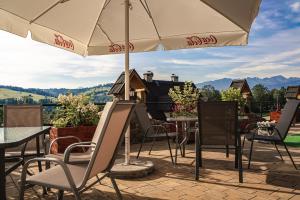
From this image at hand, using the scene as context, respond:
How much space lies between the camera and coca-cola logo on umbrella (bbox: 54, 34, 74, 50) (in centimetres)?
513

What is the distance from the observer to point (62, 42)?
5246mm

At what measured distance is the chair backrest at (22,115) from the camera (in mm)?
4277

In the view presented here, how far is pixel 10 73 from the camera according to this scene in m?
36.6

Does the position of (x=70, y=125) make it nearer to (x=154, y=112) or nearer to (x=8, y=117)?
(x=8, y=117)

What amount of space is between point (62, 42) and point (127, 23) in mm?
1341

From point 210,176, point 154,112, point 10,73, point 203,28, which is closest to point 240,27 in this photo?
point 203,28

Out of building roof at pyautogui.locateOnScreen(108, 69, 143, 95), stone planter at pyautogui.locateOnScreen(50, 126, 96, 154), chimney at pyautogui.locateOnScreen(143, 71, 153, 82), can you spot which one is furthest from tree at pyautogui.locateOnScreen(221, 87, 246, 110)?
chimney at pyautogui.locateOnScreen(143, 71, 153, 82)

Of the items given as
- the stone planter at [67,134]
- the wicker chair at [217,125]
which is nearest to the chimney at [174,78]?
the stone planter at [67,134]

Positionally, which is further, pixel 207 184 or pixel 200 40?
pixel 200 40

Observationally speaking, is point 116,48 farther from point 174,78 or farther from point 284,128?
point 174,78

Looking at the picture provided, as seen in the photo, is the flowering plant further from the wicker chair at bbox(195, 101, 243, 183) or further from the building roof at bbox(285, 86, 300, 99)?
the building roof at bbox(285, 86, 300, 99)

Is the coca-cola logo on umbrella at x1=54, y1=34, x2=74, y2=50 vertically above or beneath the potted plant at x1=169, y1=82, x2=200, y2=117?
above

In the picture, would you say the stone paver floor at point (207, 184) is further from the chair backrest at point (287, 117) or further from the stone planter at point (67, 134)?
the stone planter at point (67, 134)

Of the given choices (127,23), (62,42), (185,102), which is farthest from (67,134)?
(127,23)
